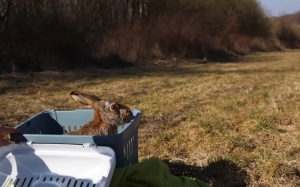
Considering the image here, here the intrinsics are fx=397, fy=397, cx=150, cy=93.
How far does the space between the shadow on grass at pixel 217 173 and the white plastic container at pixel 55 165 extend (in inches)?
59.3

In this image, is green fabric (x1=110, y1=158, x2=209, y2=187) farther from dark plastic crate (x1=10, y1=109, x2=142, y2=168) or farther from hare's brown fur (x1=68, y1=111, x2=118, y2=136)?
hare's brown fur (x1=68, y1=111, x2=118, y2=136)

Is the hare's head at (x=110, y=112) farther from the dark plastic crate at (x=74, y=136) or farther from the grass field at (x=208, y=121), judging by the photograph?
the grass field at (x=208, y=121)

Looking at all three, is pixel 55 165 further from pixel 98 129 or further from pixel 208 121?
pixel 208 121

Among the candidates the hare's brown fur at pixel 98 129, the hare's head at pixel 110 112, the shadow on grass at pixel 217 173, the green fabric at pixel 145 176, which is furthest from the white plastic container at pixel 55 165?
the shadow on grass at pixel 217 173

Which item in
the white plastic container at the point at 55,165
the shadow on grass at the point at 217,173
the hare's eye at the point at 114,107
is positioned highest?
the hare's eye at the point at 114,107

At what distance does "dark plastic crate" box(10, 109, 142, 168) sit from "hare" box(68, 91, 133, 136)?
0.06 meters

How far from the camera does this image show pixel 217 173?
11.6ft

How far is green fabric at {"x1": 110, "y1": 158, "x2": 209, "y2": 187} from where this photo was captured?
2.46 meters

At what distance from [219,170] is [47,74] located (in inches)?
348

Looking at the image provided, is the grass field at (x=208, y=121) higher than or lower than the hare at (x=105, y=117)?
lower

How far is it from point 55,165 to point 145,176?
661 millimetres

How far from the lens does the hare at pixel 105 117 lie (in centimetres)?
287

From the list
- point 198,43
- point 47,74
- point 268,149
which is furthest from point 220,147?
point 198,43

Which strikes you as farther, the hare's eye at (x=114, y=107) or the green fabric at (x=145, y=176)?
the hare's eye at (x=114, y=107)
